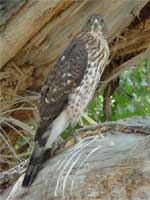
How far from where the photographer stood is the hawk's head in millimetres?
3895

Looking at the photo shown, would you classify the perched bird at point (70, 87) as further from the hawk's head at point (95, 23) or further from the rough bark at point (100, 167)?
the rough bark at point (100, 167)

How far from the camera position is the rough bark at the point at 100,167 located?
265 cm

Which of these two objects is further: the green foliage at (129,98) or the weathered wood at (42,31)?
the green foliage at (129,98)

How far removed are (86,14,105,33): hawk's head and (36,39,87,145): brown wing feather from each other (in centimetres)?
21

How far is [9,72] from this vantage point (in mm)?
4402

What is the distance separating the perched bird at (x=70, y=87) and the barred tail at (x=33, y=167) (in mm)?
59

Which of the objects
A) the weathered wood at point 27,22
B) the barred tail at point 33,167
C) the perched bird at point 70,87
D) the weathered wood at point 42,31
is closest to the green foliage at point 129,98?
the weathered wood at point 42,31

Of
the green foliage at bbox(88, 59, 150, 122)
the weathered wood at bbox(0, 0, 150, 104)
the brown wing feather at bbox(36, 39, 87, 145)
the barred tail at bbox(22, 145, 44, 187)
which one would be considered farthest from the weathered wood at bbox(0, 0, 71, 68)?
the barred tail at bbox(22, 145, 44, 187)

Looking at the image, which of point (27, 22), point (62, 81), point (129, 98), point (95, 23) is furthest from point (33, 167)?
point (129, 98)

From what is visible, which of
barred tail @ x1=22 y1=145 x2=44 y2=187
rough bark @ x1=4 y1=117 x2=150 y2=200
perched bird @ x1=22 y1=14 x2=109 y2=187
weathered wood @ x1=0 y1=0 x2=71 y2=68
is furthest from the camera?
weathered wood @ x1=0 y1=0 x2=71 y2=68

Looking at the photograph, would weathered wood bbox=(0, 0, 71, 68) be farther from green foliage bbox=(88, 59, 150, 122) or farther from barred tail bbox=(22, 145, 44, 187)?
barred tail bbox=(22, 145, 44, 187)

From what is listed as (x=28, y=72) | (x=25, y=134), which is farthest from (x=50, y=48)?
(x=25, y=134)

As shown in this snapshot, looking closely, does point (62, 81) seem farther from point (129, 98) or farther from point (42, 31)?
point (129, 98)

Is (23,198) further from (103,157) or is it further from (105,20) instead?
(105,20)
